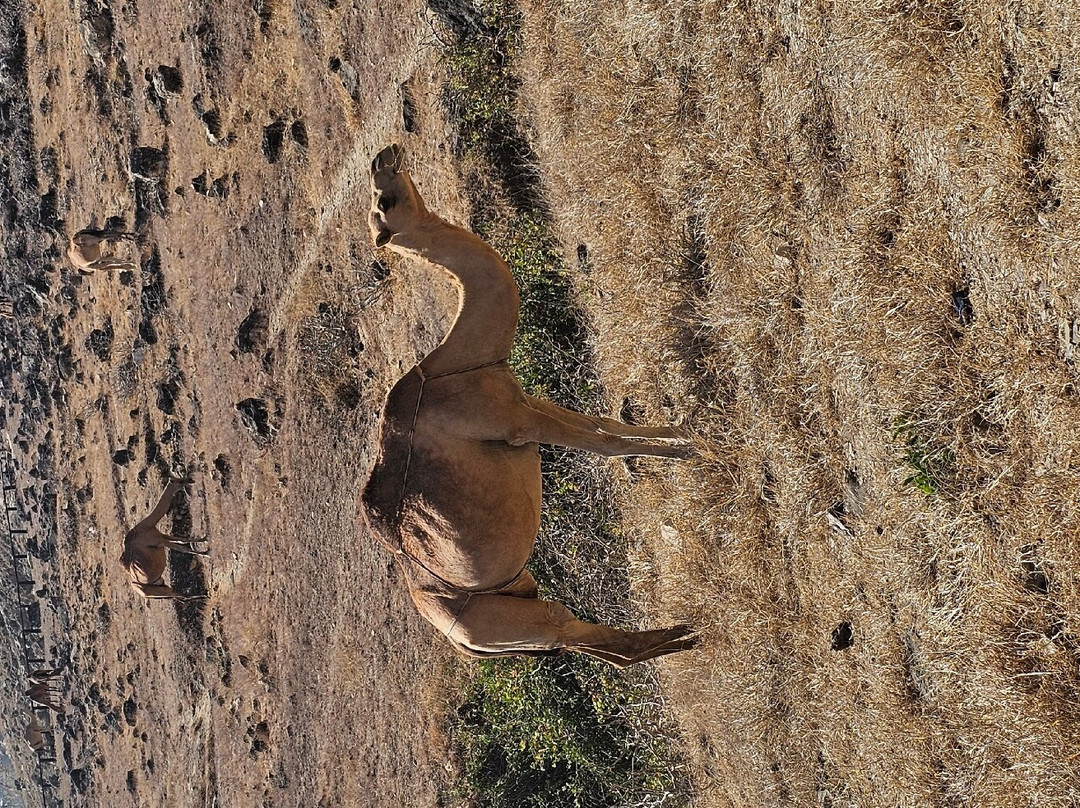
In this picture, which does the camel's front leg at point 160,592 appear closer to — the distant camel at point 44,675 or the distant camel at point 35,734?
the distant camel at point 44,675

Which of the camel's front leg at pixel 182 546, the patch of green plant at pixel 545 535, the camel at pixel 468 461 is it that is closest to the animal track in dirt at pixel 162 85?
the patch of green plant at pixel 545 535

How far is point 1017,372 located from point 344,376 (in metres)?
7.18

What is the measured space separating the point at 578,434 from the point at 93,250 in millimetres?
9464

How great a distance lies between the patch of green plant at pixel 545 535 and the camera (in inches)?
312

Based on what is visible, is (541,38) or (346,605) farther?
(346,605)

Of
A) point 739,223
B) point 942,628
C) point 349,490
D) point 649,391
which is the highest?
point 739,223

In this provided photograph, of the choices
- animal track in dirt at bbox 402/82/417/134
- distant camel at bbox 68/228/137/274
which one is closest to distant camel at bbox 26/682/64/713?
distant camel at bbox 68/228/137/274

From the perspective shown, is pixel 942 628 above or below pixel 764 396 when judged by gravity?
below

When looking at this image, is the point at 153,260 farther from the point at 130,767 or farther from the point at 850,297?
the point at 850,297

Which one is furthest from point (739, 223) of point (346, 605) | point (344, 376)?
point (346, 605)

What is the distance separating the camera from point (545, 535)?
28.0ft

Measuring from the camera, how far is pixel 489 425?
546 cm

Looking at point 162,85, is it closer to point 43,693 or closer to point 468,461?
point 468,461

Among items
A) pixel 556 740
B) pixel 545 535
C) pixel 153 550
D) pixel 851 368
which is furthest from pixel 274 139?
pixel 851 368
